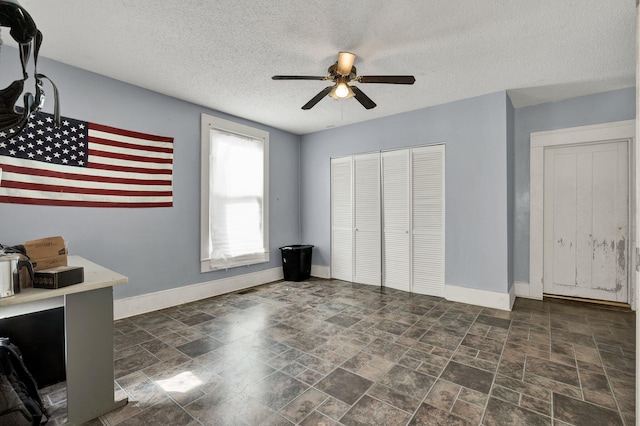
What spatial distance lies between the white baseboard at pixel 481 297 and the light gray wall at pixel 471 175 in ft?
0.26

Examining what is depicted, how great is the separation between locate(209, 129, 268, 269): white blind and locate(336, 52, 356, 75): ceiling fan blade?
2445 millimetres

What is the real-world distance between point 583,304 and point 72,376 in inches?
216

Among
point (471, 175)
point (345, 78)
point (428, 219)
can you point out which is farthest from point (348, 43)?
point (428, 219)

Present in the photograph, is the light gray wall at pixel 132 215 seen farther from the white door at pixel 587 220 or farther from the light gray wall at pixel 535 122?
the white door at pixel 587 220

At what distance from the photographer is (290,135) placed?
5781 mm

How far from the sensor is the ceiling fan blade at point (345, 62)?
8.84 feet

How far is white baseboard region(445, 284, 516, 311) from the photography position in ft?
12.3

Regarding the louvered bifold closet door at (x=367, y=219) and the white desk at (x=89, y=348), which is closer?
the white desk at (x=89, y=348)

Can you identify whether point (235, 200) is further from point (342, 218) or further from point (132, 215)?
point (342, 218)

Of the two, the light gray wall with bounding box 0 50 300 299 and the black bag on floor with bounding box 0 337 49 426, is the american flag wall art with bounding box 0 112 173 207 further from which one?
the black bag on floor with bounding box 0 337 49 426

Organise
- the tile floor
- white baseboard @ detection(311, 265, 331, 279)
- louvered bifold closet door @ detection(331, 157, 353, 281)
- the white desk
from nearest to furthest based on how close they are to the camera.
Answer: the white desk
the tile floor
louvered bifold closet door @ detection(331, 157, 353, 281)
white baseboard @ detection(311, 265, 331, 279)

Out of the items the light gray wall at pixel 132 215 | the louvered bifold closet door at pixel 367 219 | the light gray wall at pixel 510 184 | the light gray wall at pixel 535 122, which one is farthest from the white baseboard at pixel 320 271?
the light gray wall at pixel 535 122

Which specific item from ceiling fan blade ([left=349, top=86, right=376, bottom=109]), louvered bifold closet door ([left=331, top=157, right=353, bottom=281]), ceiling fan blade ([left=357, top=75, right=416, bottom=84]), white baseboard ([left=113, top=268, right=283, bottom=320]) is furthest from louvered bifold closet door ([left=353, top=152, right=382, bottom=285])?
ceiling fan blade ([left=357, top=75, right=416, bottom=84])

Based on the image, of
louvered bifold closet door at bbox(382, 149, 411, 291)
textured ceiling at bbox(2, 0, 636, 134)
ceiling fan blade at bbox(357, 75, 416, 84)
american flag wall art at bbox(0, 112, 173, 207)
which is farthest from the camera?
louvered bifold closet door at bbox(382, 149, 411, 291)
